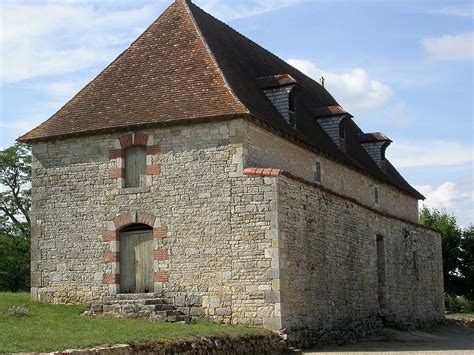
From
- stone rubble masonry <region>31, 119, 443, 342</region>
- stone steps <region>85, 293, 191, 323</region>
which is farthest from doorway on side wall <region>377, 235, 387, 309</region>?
stone steps <region>85, 293, 191, 323</region>

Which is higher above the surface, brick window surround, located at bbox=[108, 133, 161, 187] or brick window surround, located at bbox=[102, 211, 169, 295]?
brick window surround, located at bbox=[108, 133, 161, 187]

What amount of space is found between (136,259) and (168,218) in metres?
1.41

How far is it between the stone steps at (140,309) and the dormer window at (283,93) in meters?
6.44

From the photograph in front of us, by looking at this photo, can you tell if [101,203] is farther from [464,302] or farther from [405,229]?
[464,302]

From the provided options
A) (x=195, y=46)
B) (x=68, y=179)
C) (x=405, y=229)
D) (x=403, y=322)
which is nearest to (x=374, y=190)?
(x=405, y=229)

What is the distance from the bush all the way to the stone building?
2252cm

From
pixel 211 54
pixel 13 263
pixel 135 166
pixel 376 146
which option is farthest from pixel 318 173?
pixel 13 263

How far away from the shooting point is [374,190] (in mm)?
27250

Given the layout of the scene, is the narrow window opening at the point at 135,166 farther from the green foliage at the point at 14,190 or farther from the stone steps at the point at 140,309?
the green foliage at the point at 14,190

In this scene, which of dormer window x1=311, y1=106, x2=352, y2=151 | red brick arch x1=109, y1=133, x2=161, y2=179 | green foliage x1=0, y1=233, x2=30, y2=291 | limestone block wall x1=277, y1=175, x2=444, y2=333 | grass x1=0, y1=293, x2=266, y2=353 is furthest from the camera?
green foliage x1=0, y1=233, x2=30, y2=291

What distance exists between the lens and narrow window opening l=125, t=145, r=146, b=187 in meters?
19.0

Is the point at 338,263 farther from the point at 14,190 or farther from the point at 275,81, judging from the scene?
the point at 14,190

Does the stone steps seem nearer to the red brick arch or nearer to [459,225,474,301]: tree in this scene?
the red brick arch

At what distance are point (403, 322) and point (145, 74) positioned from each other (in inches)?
489
